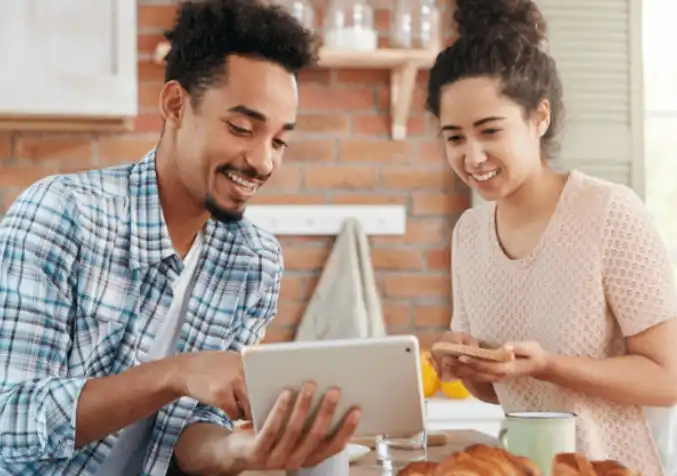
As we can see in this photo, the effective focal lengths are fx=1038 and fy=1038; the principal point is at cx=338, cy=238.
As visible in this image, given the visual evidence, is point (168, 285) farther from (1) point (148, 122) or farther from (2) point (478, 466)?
(1) point (148, 122)

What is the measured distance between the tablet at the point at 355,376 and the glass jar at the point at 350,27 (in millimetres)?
1932

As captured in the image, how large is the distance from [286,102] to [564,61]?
1744 millimetres

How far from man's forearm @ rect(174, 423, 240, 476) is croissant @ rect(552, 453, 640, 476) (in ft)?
1.78

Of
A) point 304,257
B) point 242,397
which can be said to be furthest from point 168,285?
point 304,257

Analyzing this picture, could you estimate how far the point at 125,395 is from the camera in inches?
53.8

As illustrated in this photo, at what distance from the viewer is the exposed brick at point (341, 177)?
125 inches

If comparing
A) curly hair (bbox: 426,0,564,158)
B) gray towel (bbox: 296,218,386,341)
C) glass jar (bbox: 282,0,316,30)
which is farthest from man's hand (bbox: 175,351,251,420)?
glass jar (bbox: 282,0,316,30)

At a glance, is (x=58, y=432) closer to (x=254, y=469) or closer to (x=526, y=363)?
(x=254, y=469)

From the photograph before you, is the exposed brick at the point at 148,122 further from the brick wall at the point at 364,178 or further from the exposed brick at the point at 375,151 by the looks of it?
the exposed brick at the point at 375,151

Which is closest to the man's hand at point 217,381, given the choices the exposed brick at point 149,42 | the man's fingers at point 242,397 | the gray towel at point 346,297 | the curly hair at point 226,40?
the man's fingers at point 242,397

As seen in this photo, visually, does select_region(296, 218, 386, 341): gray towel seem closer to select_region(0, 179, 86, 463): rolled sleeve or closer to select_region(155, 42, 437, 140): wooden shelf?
select_region(155, 42, 437, 140): wooden shelf

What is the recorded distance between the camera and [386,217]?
125 inches

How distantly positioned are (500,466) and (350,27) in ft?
6.99

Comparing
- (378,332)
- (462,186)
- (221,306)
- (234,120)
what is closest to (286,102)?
(234,120)
